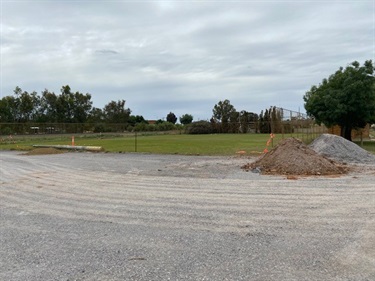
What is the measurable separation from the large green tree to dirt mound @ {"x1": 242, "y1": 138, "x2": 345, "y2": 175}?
14195 mm

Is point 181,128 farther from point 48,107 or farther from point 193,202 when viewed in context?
point 193,202

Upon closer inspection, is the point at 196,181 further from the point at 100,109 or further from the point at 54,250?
the point at 100,109

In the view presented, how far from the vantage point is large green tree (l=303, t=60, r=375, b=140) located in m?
26.7

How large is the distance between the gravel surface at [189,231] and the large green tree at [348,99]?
59.5ft

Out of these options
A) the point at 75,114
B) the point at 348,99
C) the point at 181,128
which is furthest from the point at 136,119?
the point at 348,99

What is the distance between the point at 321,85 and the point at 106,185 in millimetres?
26170

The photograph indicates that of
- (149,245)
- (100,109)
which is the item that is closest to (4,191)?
(149,245)

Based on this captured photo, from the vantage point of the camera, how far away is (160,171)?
1397 centimetres

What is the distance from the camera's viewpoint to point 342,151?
1847 centimetres

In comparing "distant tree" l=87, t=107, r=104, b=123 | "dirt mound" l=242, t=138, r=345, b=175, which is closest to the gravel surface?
"dirt mound" l=242, t=138, r=345, b=175

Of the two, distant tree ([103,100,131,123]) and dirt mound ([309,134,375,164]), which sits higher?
distant tree ([103,100,131,123])

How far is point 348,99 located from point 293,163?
16.5m

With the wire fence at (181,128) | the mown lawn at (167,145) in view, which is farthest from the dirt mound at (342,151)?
the mown lawn at (167,145)

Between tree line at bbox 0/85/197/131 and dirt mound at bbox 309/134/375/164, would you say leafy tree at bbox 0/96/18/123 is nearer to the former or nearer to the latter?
tree line at bbox 0/85/197/131
